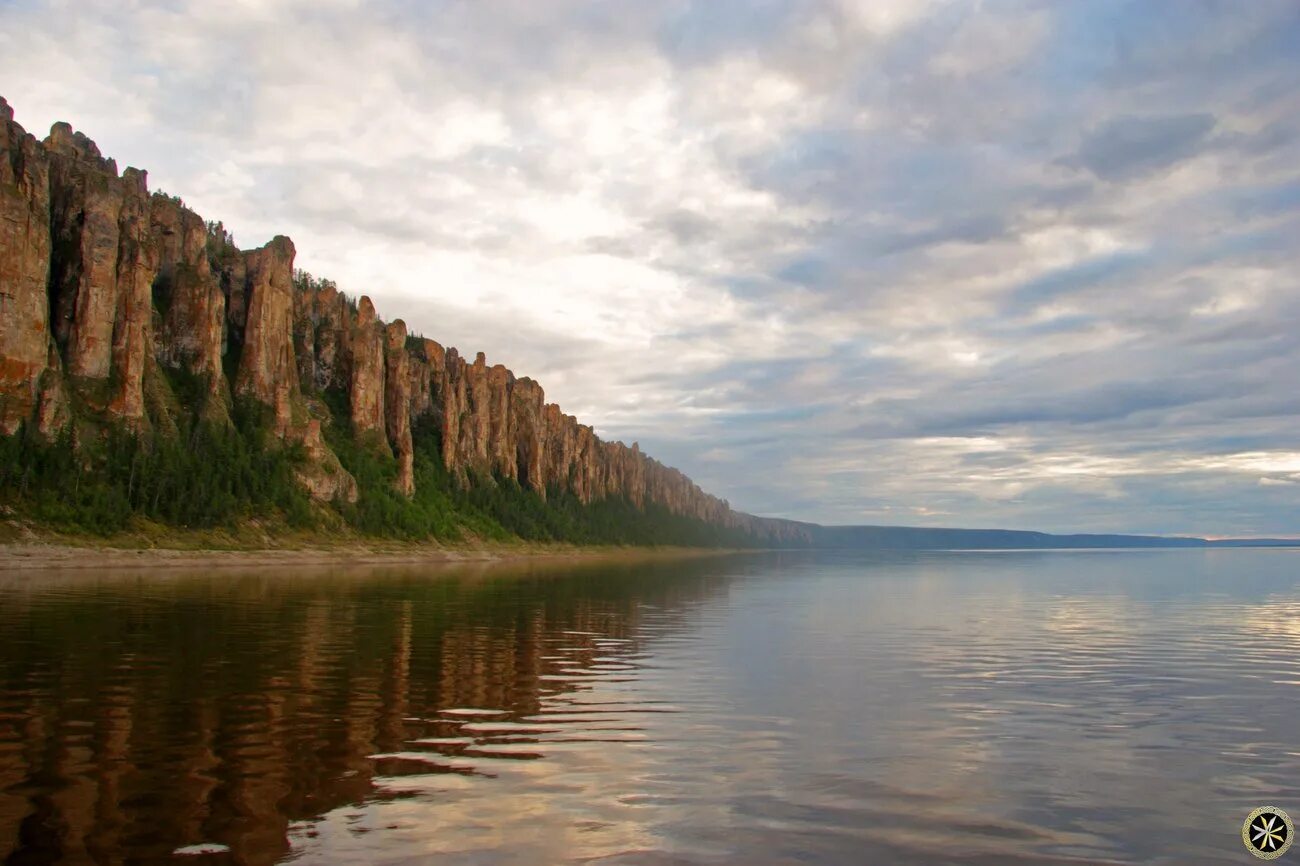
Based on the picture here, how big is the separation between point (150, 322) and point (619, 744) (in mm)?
131742

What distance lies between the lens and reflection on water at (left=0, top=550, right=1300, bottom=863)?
1040 cm

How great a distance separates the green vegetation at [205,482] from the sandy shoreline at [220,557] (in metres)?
5.40

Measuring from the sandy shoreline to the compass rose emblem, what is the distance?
82.7m

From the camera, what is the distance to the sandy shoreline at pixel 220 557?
250 ft

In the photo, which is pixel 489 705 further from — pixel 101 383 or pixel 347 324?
pixel 347 324

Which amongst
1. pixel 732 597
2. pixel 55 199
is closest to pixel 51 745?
pixel 732 597

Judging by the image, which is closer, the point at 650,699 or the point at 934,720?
the point at 934,720

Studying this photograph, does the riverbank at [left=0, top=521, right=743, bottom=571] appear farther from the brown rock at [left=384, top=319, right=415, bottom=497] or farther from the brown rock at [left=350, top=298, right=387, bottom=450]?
the brown rock at [left=384, top=319, right=415, bottom=497]

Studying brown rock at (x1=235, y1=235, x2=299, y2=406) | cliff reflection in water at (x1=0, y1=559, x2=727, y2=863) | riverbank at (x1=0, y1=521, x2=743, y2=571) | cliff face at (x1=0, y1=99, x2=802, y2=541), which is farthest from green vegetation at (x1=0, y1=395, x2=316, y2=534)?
cliff reflection in water at (x1=0, y1=559, x2=727, y2=863)

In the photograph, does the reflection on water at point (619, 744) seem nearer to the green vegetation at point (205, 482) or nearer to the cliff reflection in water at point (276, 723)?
the cliff reflection in water at point (276, 723)

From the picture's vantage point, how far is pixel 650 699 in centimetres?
2048

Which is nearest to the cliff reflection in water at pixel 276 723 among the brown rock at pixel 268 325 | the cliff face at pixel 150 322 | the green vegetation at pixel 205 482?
the green vegetation at pixel 205 482

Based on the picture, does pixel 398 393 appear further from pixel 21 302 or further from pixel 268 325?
pixel 21 302

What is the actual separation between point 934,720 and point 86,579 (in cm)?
6102
